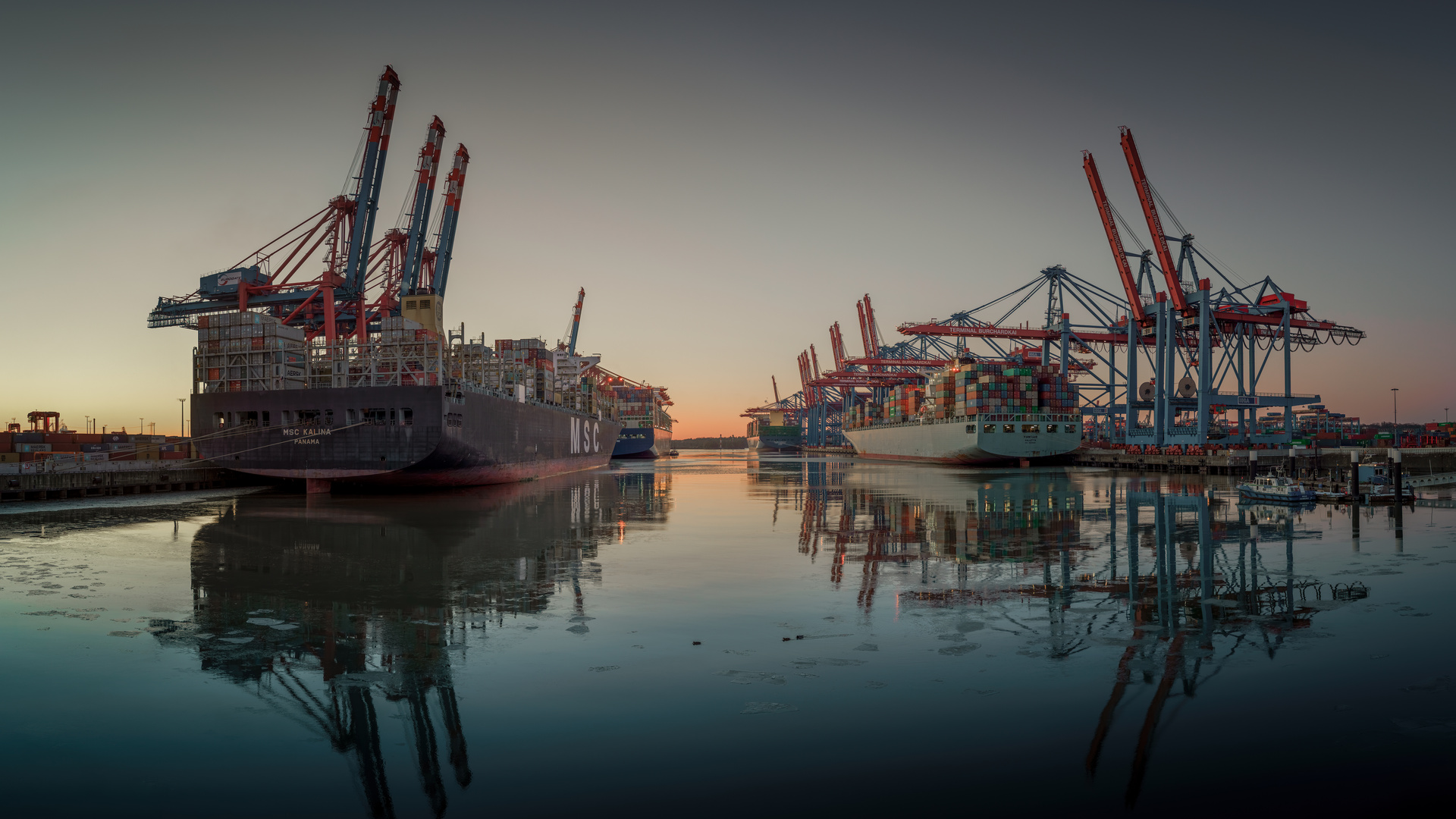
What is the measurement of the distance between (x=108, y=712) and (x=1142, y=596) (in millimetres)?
14913

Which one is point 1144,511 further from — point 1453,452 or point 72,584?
point 1453,452

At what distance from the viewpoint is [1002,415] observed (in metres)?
77.5

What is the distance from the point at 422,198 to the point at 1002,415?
54802 mm

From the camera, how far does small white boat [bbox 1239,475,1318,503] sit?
32969 mm

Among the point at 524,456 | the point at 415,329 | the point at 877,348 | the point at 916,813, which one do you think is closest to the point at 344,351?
the point at 415,329

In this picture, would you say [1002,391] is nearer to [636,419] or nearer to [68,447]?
[636,419]

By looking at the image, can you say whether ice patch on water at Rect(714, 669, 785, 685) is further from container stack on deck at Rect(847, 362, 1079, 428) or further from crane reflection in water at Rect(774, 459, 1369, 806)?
container stack on deck at Rect(847, 362, 1079, 428)

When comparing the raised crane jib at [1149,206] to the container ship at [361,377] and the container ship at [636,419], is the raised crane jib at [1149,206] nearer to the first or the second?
the container ship at [361,377]

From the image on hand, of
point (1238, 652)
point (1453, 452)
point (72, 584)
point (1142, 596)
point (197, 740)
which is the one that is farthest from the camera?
point (1453, 452)

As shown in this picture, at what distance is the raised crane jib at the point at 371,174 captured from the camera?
178 feet

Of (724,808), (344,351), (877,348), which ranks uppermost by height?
(877,348)

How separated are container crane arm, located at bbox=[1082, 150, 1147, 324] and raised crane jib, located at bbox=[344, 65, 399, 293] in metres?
56.9

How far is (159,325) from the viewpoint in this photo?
52.3 metres

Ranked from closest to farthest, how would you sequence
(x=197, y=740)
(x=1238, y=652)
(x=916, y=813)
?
(x=916, y=813), (x=197, y=740), (x=1238, y=652)
